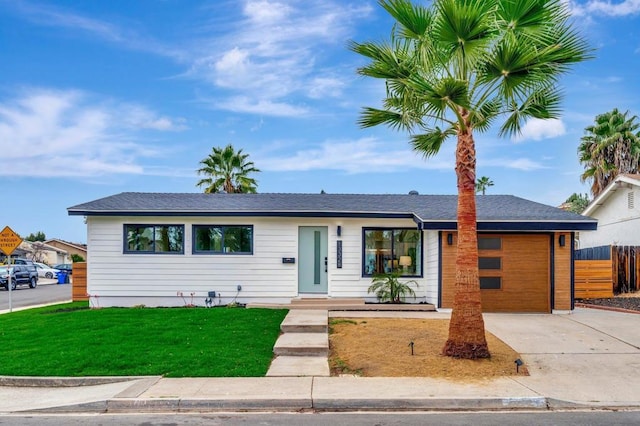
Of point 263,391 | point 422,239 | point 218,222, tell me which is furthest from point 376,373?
point 218,222

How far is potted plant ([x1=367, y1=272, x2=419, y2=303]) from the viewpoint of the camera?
13680 mm

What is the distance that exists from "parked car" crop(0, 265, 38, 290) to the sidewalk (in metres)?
24.5

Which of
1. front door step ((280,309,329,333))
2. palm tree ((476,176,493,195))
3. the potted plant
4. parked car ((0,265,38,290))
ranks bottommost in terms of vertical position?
parked car ((0,265,38,290))

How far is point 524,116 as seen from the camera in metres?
9.18

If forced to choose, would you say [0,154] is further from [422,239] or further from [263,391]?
[263,391]

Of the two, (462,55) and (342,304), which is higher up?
(462,55)

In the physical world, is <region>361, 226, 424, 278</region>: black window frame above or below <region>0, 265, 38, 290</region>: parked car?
above

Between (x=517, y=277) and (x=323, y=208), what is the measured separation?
18.1ft

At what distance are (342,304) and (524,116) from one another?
6.81 metres

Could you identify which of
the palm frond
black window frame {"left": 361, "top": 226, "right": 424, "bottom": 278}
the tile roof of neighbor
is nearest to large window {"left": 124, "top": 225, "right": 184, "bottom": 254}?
the tile roof of neighbor

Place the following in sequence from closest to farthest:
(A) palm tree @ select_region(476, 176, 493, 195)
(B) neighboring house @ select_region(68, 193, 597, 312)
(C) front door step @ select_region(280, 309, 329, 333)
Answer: (C) front door step @ select_region(280, 309, 329, 333) < (B) neighboring house @ select_region(68, 193, 597, 312) < (A) palm tree @ select_region(476, 176, 493, 195)

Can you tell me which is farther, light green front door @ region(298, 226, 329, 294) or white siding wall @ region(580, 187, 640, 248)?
white siding wall @ region(580, 187, 640, 248)

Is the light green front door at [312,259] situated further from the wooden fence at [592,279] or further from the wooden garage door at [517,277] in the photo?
the wooden fence at [592,279]

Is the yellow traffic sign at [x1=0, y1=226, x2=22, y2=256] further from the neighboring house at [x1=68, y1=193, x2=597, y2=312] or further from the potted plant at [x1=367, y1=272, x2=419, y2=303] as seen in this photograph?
the potted plant at [x1=367, y1=272, x2=419, y2=303]
